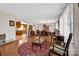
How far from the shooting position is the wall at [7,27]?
1.99 meters

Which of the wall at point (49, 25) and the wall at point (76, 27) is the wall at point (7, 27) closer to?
the wall at point (49, 25)

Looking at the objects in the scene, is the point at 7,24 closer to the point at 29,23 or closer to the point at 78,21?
the point at 29,23

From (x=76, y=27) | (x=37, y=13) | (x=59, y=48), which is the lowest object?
(x=59, y=48)

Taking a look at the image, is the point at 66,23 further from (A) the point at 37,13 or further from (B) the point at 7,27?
(B) the point at 7,27

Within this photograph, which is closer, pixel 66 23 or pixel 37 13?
pixel 37 13

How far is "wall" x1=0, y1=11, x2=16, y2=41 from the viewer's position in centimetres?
199

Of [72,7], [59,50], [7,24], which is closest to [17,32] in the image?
[7,24]

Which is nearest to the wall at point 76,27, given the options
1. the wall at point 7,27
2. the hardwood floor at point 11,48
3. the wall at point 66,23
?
the wall at point 66,23

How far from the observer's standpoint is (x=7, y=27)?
213 cm

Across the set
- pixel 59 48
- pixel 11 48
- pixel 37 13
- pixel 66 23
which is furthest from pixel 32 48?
pixel 66 23

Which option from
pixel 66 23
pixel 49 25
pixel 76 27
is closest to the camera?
pixel 76 27

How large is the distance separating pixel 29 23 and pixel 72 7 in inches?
31.2

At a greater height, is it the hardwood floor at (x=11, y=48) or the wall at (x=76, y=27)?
the wall at (x=76, y=27)

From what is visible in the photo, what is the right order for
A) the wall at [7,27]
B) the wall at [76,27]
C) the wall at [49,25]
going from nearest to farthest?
1. the wall at [76,27]
2. the wall at [7,27]
3. the wall at [49,25]
